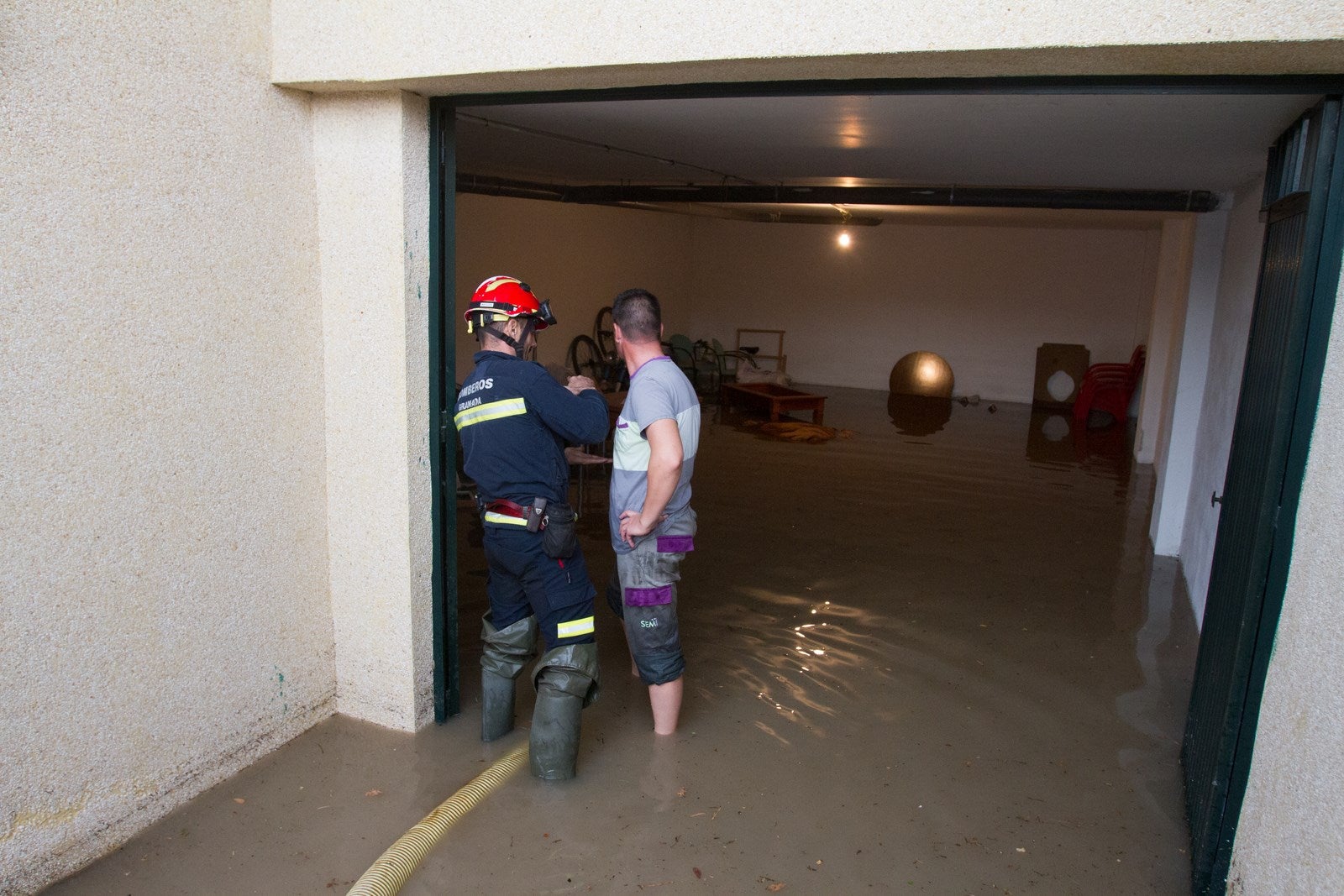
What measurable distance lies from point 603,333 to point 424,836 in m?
9.82

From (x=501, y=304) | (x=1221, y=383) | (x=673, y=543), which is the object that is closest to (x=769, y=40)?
(x=501, y=304)

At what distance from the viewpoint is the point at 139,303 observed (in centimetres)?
253

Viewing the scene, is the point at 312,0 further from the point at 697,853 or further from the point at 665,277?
the point at 665,277

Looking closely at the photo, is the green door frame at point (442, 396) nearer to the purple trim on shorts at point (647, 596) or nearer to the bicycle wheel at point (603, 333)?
the purple trim on shorts at point (647, 596)

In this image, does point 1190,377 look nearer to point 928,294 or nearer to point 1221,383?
point 1221,383

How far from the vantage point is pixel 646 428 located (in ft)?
9.79

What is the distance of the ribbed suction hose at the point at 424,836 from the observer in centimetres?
247

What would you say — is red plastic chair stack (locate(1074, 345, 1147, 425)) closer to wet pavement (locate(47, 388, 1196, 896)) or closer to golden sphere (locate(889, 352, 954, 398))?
golden sphere (locate(889, 352, 954, 398))

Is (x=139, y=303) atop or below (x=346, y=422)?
atop

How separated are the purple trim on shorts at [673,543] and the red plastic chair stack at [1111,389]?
933cm

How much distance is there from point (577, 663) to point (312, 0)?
87.3 inches

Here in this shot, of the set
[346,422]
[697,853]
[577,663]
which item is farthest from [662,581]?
[346,422]

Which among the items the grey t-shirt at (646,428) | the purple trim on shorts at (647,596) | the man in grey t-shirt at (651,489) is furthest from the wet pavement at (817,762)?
the grey t-shirt at (646,428)

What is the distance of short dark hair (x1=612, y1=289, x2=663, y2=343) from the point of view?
10.1 feet
